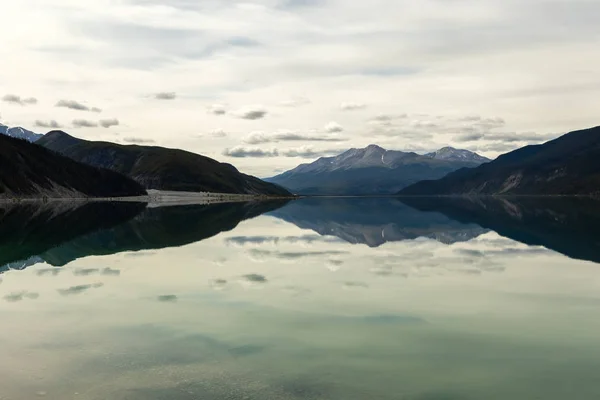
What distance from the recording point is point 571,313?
26.3 metres

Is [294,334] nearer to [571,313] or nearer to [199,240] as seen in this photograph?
[571,313]

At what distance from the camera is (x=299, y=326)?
77.5 ft

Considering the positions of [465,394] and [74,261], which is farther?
[74,261]

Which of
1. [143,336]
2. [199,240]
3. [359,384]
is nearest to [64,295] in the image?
[143,336]

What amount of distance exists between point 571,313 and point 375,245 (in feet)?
115

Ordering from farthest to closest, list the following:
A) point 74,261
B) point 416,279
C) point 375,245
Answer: point 375,245 < point 74,261 < point 416,279

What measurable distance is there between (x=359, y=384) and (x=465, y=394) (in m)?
3.00

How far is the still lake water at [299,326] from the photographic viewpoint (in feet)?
53.4

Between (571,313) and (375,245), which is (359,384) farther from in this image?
(375,245)

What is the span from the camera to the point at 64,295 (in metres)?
30.9

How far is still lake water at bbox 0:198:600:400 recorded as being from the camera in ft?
53.4

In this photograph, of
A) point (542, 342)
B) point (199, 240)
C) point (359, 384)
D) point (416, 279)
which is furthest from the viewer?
point (199, 240)

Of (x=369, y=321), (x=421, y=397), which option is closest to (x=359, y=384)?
(x=421, y=397)

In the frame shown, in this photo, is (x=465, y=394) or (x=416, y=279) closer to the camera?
(x=465, y=394)
